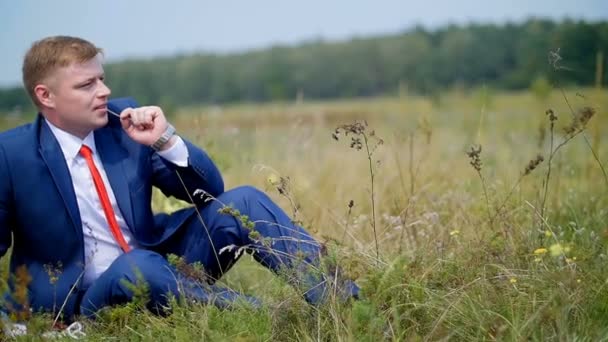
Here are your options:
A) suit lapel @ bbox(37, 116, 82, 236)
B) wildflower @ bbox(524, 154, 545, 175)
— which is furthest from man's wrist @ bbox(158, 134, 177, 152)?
wildflower @ bbox(524, 154, 545, 175)

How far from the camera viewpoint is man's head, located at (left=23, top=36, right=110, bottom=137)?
8.63ft

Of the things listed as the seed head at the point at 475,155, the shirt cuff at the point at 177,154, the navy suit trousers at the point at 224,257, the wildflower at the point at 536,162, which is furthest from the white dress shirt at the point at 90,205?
the wildflower at the point at 536,162

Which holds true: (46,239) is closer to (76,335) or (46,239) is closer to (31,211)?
(31,211)

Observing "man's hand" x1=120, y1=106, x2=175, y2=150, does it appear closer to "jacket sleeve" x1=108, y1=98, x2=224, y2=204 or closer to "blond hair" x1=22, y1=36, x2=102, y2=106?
"jacket sleeve" x1=108, y1=98, x2=224, y2=204

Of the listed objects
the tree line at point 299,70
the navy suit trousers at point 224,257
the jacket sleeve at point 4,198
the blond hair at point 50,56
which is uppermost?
the blond hair at point 50,56

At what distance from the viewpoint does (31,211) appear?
259cm

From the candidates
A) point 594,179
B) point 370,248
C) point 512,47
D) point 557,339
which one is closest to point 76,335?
point 370,248

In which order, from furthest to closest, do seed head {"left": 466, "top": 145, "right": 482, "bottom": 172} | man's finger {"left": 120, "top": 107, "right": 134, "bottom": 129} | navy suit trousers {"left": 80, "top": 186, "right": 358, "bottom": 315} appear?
man's finger {"left": 120, "top": 107, "right": 134, "bottom": 129}, seed head {"left": 466, "top": 145, "right": 482, "bottom": 172}, navy suit trousers {"left": 80, "top": 186, "right": 358, "bottom": 315}

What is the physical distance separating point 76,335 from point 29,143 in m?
0.77

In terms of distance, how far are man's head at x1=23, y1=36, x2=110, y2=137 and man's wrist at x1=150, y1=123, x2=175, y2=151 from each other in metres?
0.24

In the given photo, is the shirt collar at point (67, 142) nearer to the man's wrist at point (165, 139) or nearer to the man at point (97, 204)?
the man at point (97, 204)

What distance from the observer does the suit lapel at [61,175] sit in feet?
8.52

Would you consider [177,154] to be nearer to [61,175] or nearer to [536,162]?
[61,175]

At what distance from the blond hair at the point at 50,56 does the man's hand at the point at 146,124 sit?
30 centimetres
